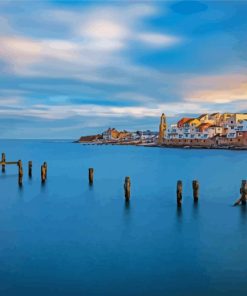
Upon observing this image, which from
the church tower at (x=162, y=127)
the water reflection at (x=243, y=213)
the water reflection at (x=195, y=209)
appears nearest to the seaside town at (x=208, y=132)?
the church tower at (x=162, y=127)

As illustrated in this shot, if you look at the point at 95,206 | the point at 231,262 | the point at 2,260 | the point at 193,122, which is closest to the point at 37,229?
the point at 2,260

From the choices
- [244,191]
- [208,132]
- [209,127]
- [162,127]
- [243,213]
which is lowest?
[243,213]

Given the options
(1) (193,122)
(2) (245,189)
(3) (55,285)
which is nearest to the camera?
(3) (55,285)

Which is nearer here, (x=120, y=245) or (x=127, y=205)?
(x=120, y=245)

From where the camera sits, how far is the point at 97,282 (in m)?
11.7

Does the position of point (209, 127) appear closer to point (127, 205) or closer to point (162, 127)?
point (162, 127)

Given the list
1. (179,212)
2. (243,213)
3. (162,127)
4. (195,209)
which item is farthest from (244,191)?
(162,127)

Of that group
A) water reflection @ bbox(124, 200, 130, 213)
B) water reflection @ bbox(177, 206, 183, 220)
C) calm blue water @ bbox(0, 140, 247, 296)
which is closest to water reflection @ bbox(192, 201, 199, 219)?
calm blue water @ bbox(0, 140, 247, 296)

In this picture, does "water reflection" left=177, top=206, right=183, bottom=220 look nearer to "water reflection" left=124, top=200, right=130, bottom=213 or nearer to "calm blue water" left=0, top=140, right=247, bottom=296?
"calm blue water" left=0, top=140, right=247, bottom=296

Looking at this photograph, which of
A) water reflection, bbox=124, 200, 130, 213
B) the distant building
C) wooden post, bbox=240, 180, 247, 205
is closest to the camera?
wooden post, bbox=240, 180, 247, 205

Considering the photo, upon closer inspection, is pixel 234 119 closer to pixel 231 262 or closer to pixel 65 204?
pixel 65 204

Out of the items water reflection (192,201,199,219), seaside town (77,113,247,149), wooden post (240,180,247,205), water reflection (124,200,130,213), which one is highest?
seaside town (77,113,247,149)

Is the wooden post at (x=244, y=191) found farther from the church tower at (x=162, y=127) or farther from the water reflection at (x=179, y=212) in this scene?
the church tower at (x=162, y=127)

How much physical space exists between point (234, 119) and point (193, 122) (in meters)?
16.7
